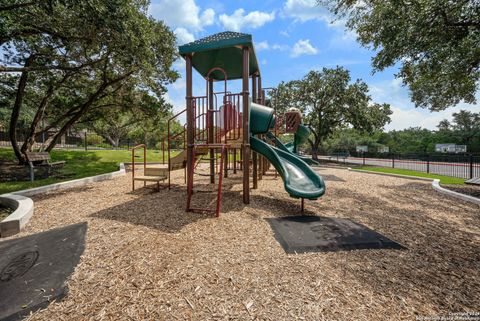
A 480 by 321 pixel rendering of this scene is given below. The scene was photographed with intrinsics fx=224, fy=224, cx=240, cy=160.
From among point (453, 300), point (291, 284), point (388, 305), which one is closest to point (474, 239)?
point (453, 300)

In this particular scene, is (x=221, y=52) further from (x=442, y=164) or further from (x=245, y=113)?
(x=442, y=164)

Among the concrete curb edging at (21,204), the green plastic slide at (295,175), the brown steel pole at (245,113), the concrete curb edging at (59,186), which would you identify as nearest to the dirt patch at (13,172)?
the concrete curb edging at (59,186)

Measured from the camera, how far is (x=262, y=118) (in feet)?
20.1

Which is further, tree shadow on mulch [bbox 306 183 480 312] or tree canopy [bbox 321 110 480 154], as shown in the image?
tree canopy [bbox 321 110 480 154]

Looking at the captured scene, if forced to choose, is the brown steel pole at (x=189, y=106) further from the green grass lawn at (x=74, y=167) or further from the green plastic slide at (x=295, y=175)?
the green grass lawn at (x=74, y=167)

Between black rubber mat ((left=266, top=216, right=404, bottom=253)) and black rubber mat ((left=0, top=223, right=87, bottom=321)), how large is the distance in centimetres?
271

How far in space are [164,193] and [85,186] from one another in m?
2.98

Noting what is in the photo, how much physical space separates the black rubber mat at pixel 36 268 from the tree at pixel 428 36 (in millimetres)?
8629

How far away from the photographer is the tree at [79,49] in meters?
5.84

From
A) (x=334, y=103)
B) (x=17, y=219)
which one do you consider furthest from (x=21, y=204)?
(x=334, y=103)

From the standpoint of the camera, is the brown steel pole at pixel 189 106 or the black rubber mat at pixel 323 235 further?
the brown steel pole at pixel 189 106

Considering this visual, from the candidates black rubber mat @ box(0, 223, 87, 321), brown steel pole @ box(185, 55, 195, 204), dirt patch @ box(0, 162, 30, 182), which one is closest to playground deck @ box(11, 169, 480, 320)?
black rubber mat @ box(0, 223, 87, 321)

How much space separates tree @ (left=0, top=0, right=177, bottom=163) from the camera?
5.84 meters

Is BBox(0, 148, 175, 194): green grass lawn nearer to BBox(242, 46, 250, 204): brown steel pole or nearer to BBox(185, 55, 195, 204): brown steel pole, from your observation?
BBox(185, 55, 195, 204): brown steel pole
